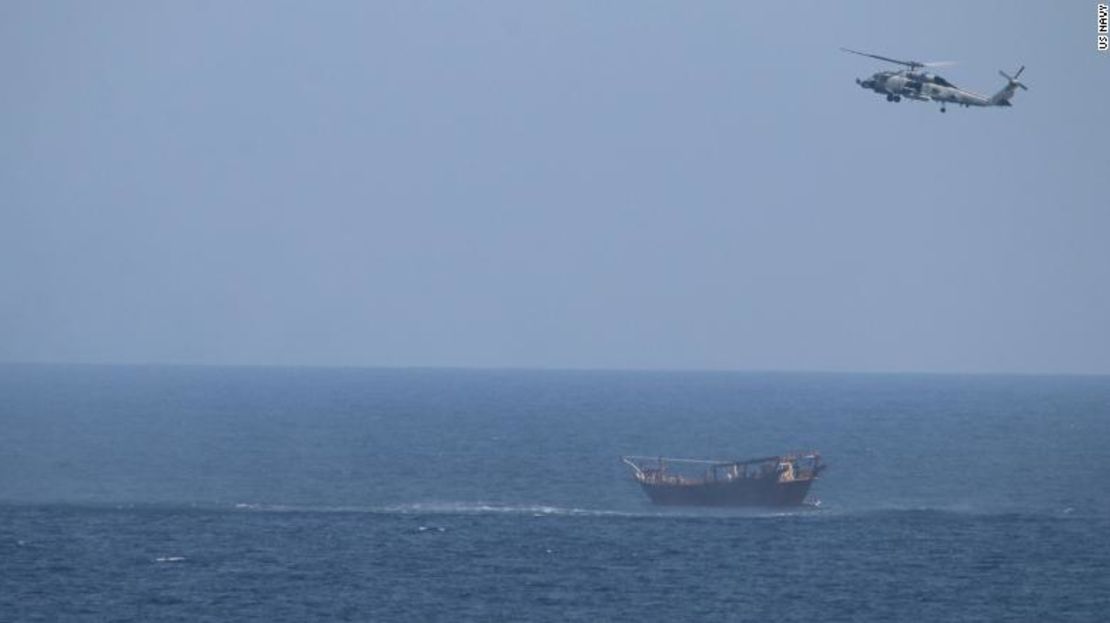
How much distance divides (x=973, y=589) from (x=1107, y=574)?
29.0ft

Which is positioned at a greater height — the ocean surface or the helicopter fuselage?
the helicopter fuselage

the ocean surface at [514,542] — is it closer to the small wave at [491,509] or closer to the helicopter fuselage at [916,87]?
the small wave at [491,509]

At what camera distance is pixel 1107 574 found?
287ft

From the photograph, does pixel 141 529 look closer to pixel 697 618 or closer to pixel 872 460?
pixel 697 618

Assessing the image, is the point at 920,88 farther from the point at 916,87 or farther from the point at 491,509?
the point at 491,509

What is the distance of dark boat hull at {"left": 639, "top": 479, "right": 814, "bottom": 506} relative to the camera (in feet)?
374

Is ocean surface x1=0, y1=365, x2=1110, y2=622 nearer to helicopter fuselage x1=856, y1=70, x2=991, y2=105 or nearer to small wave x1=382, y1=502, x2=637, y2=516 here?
small wave x1=382, y1=502, x2=637, y2=516

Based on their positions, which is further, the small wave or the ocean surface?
the small wave

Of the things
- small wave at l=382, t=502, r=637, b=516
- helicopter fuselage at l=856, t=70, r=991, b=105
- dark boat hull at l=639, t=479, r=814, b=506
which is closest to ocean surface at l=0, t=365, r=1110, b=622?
small wave at l=382, t=502, r=637, b=516

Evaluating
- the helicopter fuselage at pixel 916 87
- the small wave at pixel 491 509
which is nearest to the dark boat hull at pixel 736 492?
the small wave at pixel 491 509

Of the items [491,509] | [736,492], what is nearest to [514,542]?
[491,509]

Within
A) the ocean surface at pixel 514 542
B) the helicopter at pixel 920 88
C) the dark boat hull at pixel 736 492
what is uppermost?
the helicopter at pixel 920 88

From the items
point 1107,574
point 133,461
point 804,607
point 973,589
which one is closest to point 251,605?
point 804,607

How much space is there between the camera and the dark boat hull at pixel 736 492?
4486 inches
